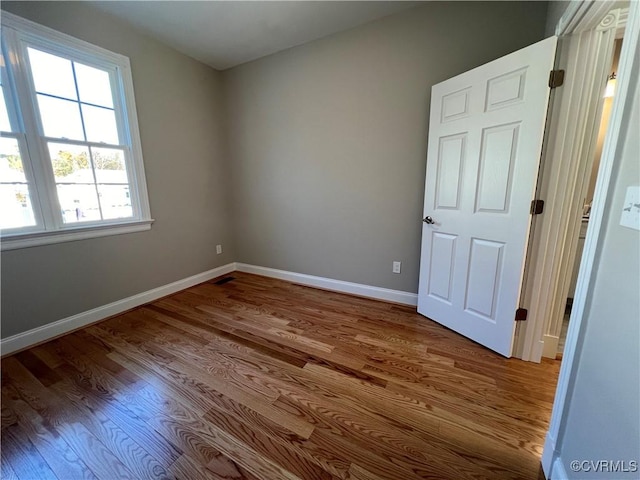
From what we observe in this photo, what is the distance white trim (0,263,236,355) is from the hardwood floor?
0.10 meters

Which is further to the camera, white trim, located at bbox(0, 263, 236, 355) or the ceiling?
the ceiling

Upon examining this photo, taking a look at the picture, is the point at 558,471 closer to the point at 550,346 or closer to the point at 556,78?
the point at 550,346

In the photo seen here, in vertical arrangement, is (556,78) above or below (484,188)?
above

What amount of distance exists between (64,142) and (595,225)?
11.2 ft

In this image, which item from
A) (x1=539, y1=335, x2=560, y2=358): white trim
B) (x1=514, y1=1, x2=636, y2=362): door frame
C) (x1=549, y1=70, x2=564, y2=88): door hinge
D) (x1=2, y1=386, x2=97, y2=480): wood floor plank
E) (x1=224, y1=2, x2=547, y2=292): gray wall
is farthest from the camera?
(x1=224, y1=2, x2=547, y2=292): gray wall

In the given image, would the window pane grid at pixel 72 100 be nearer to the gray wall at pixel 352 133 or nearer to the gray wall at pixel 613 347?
the gray wall at pixel 352 133

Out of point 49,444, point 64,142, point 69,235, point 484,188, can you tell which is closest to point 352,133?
point 484,188

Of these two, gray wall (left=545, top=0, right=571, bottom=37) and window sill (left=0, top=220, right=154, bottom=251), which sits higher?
gray wall (left=545, top=0, right=571, bottom=37)

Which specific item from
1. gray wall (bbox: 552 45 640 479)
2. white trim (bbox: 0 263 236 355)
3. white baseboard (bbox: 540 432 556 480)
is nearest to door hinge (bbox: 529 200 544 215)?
gray wall (bbox: 552 45 640 479)

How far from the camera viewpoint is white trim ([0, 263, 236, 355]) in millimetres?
1865

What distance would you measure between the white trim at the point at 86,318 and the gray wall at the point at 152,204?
0.05 metres

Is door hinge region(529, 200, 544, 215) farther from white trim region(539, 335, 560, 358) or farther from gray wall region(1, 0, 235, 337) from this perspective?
gray wall region(1, 0, 235, 337)

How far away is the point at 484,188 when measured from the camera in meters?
1.78

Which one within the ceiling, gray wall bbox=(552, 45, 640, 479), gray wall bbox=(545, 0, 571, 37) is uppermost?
the ceiling
